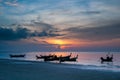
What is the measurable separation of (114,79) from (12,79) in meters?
10.0

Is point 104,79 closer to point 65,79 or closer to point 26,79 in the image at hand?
point 65,79

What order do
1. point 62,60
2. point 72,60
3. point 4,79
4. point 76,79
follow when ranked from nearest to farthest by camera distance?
point 4,79
point 76,79
point 62,60
point 72,60

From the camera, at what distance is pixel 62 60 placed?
61875 millimetres

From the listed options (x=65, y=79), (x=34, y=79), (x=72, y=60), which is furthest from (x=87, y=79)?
(x=72, y=60)

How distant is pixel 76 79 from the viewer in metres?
19.9

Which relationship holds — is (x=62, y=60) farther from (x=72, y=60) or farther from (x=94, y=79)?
(x=94, y=79)

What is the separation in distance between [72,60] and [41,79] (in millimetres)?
46999

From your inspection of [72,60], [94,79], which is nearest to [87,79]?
[94,79]

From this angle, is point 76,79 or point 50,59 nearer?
point 76,79

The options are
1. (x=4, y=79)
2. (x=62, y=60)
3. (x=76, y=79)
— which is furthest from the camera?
(x=62, y=60)

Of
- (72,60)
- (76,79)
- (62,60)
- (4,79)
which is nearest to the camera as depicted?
(4,79)

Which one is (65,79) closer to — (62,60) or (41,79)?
(41,79)

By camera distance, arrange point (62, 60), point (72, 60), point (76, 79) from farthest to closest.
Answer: point (72, 60) → point (62, 60) → point (76, 79)

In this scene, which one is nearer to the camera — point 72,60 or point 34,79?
point 34,79
